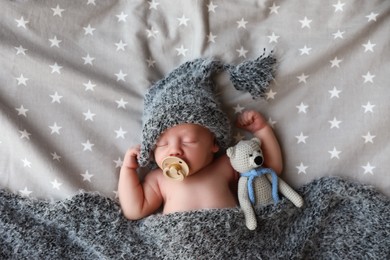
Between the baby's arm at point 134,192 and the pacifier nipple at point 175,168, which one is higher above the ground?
the pacifier nipple at point 175,168

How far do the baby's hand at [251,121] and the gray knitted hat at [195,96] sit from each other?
4 cm

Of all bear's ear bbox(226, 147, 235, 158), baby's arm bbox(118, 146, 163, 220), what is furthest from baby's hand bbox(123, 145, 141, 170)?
bear's ear bbox(226, 147, 235, 158)

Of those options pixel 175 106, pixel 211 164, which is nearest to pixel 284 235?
pixel 211 164

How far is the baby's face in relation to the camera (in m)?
1.15

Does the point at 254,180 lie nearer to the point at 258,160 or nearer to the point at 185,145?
the point at 258,160

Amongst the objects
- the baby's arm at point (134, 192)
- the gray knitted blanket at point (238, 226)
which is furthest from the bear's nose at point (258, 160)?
the baby's arm at point (134, 192)

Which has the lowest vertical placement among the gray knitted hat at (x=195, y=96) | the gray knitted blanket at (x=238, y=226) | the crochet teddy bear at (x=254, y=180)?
the gray knitted blanket at (x=238, y=226)

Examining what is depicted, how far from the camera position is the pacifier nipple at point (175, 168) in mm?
1140

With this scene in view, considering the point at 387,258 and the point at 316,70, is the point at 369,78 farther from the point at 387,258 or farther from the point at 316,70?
the point at 387,258

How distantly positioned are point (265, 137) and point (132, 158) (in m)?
0.31

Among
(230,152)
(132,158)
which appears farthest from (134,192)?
(230,152)

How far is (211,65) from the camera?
1224 millimetres

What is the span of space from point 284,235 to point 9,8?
0.84 m

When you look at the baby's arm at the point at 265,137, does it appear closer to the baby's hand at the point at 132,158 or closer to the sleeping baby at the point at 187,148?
the sleeping baby at the point at 187,148
